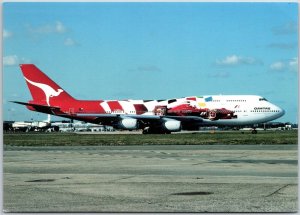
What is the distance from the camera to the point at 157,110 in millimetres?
67438

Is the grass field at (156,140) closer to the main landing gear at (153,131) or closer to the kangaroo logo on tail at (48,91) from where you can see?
the main landing gear at (153,131)

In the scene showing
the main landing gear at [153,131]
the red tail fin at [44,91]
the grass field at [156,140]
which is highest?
the red tail fin at [44,91]

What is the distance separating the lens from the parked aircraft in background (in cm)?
6550

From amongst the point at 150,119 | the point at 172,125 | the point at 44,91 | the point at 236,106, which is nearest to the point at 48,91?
the point at 44,91

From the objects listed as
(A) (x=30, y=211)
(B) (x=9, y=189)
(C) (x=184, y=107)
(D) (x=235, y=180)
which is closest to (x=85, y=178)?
(B) (x=9, y=189)

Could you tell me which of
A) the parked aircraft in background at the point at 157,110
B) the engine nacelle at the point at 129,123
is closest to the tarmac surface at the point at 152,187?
the engine nacelle at the point at 129,123

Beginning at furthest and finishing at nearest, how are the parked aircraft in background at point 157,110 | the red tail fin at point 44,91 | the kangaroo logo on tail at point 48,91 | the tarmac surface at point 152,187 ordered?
the kangaroo logo on tail at point 48,91
the red tail fin at point 44,91
the parked aircraft in background at point 157,110
the tarmac surface at point 152,187

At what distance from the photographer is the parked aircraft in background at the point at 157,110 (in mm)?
65500

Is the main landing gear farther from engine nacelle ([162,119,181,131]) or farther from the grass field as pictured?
the grass field

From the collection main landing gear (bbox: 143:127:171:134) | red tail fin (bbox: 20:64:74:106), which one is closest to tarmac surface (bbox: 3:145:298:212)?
main landing gear (bbox: 143:127:171:134)

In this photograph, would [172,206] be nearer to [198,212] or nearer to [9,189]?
[198,212]

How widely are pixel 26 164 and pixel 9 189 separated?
23.5 ft

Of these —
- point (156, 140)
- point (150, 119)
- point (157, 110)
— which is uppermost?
point (157, 110)

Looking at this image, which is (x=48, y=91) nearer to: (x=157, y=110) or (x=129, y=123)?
(x=129, y=123)
